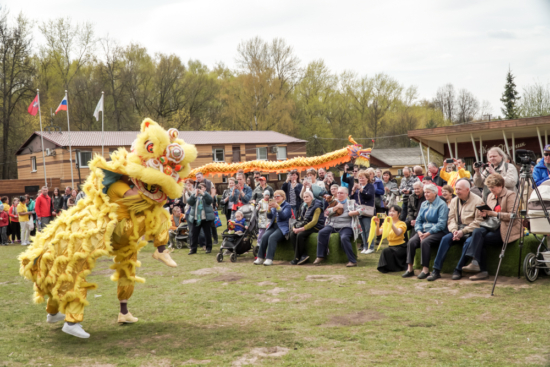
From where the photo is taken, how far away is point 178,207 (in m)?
13.5

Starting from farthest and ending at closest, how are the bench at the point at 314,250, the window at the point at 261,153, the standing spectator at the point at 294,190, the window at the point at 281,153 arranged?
the window at the point at 281,153, the window at the point at 261,153, the standing spectator at the point at 294,190, the bench at the point at 314,250

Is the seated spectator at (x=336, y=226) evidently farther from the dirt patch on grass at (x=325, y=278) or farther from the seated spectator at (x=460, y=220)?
the seated spectator at (x=460, y=220)

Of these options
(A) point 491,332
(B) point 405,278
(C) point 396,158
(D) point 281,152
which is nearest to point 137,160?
(A) point 491,332

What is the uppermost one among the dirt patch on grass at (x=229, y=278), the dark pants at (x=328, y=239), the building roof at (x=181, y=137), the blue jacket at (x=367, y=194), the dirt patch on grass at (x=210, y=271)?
the building roof at (x=181, y=137)

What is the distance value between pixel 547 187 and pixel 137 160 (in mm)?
5522

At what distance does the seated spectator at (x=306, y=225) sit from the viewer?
957 cm

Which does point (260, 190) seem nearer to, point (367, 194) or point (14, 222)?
point (367, 194)

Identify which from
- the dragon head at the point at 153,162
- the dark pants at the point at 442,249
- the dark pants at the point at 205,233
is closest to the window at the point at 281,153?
the dark pants at the point at 205,233

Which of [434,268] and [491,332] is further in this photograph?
[434,268]

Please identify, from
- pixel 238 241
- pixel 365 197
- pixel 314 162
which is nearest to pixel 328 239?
pixel 365 197

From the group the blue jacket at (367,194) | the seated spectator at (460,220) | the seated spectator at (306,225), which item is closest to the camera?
the seated spectator at (460,220)

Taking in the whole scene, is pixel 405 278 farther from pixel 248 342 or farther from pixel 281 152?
pixel 281 152

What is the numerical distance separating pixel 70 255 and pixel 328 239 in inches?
215

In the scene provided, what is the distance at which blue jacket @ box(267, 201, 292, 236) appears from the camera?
32.0 ft
